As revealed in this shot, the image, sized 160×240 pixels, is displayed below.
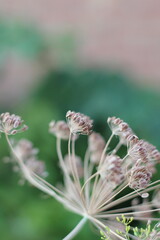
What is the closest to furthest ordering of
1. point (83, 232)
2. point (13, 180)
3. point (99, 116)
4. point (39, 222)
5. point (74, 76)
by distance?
1. point (83, 232)
2. point (39, 222)
3. point (13, 180)
4. point (99, 116)
5. point (74, 76)

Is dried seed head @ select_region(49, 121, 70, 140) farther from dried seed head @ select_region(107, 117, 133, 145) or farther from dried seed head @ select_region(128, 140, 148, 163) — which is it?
dried seed head @ select_region(128, 140, 148, 163)

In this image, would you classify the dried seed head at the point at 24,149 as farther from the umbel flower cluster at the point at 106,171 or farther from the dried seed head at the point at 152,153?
the dried seed head at the point at 152,153

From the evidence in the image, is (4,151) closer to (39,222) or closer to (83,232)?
(39,222)

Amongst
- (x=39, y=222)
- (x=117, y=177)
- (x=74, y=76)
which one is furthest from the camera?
(x=74, y=76)

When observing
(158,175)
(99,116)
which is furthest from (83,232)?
(99,116)

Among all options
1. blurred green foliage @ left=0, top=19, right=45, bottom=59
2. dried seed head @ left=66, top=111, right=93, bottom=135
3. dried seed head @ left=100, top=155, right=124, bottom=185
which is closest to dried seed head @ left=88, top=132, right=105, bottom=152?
dried seed head @ left=66, top=111, right=93, bottom=135

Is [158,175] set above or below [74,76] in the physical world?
below

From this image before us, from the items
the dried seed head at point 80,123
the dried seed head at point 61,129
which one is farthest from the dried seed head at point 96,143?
the dried seed head at point 80,123

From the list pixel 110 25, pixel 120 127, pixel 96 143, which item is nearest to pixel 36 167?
pixel 96 143
